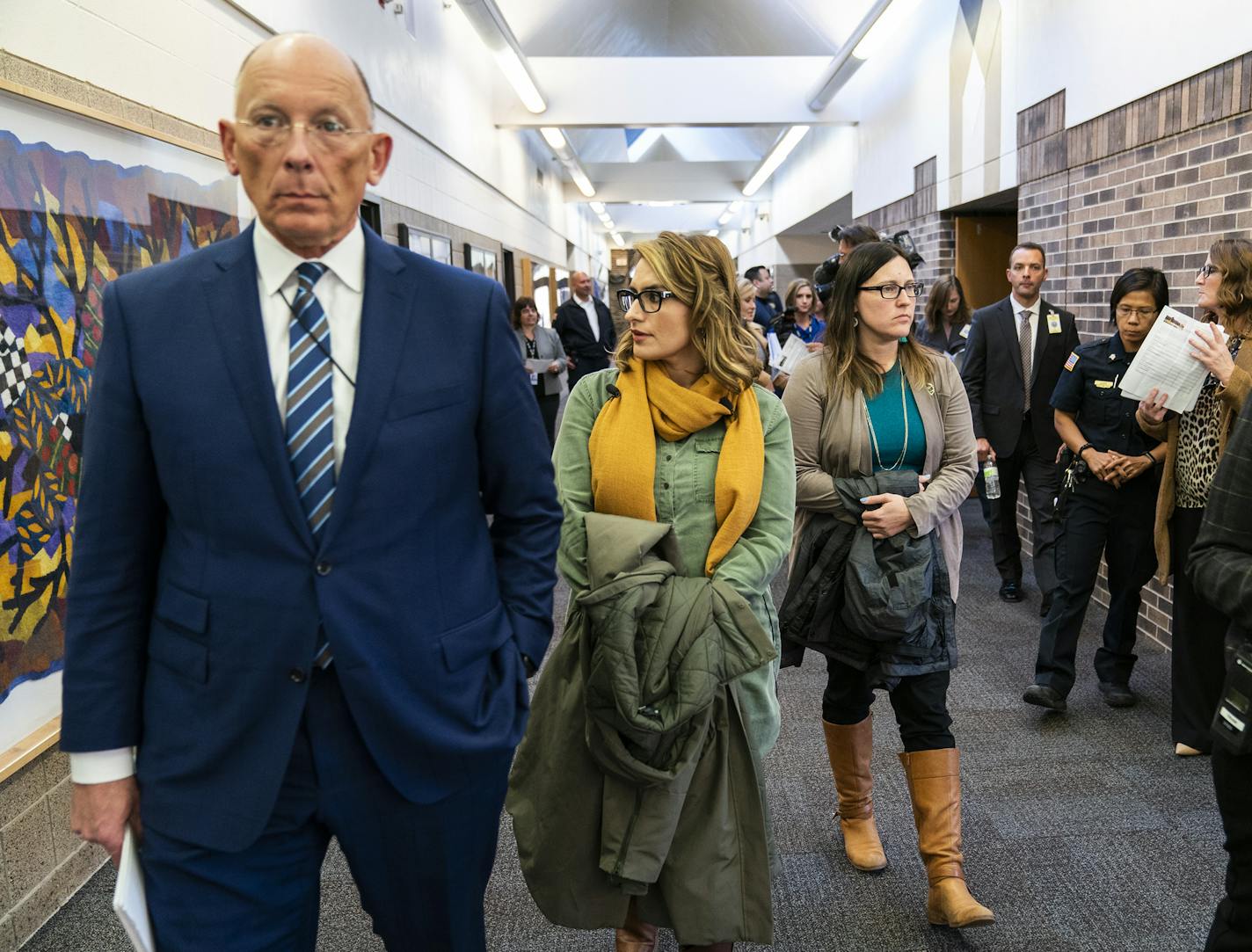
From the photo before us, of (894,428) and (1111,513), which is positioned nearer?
(894,428)

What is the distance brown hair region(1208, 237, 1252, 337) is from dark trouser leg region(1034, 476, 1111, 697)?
2.92 feet

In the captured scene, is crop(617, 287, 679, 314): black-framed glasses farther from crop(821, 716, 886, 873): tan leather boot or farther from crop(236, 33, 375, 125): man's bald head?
crop(821, 716, 886, 873): tan leather boot

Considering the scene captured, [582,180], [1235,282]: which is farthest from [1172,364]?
[582,180]

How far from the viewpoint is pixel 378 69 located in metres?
6.58

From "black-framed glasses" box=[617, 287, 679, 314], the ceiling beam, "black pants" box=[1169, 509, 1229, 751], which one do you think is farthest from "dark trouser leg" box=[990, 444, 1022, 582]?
the ceiling beam

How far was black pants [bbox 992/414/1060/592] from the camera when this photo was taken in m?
4.95

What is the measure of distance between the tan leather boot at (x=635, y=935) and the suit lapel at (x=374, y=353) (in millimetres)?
1311

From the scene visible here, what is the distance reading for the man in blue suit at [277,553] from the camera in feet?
4.53

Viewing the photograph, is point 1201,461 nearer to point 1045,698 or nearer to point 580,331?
point 1045,698

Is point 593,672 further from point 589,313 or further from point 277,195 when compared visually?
point 589,313

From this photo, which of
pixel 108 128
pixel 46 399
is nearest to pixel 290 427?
pixel 46 399

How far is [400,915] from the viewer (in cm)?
156

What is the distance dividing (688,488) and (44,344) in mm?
1816

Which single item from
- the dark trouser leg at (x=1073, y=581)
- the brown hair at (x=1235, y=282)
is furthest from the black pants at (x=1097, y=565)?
the brown hair at (x=1235, y=282)
